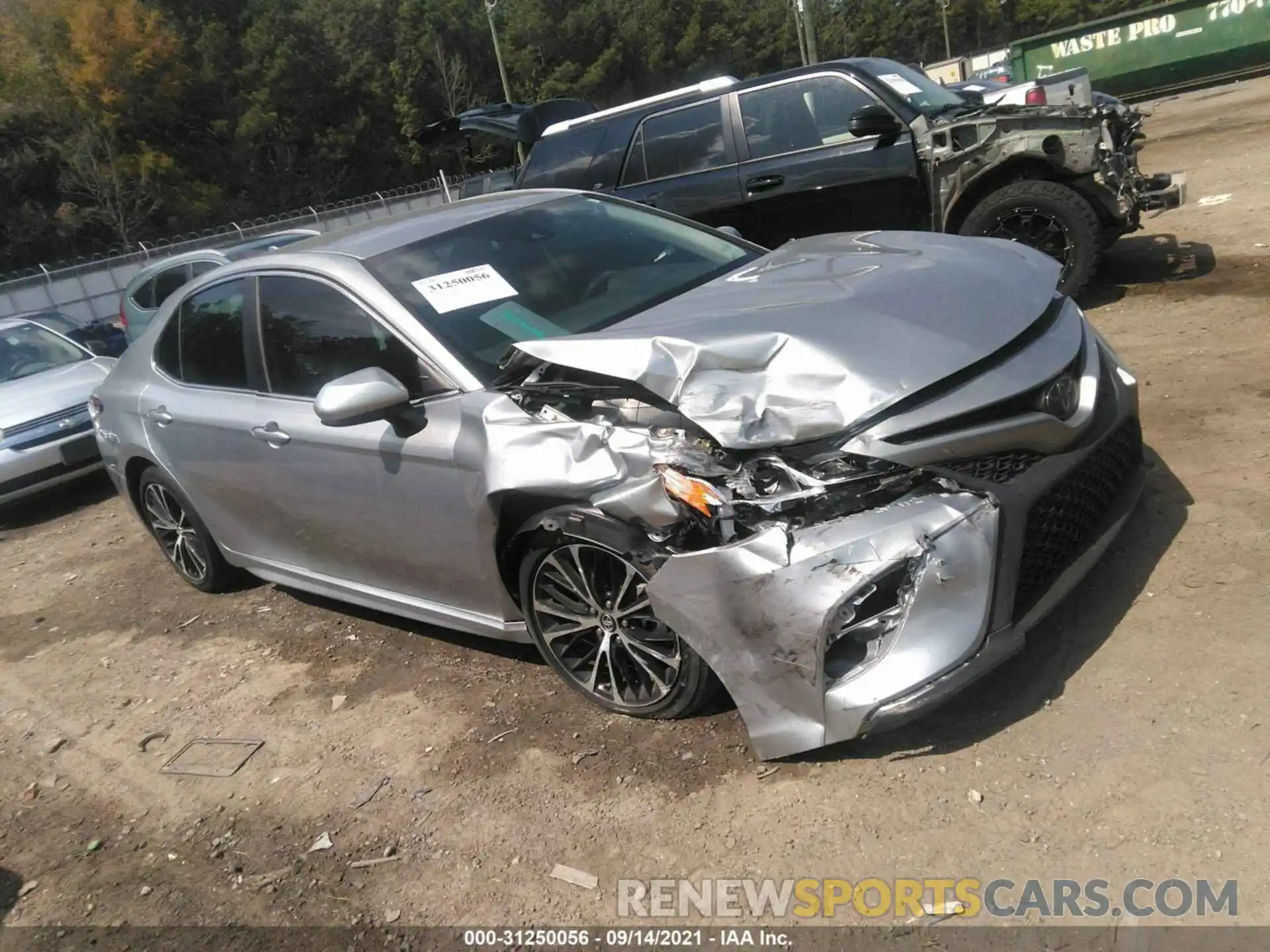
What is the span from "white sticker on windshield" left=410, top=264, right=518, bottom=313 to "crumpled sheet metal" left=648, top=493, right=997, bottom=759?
4.81 ft

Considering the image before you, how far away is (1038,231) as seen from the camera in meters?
6.56

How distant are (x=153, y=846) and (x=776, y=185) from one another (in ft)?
18.8

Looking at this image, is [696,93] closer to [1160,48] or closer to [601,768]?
[601,768]

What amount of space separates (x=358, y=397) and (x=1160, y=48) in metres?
25.8

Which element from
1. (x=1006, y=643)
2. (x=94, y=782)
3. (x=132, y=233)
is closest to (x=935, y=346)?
(x=1006, y=643)

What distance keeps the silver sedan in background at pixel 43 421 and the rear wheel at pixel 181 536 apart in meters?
2.72

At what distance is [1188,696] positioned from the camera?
2814 millimetres

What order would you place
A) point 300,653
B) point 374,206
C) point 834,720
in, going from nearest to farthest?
point 834,720
point 300,653
point 374,206

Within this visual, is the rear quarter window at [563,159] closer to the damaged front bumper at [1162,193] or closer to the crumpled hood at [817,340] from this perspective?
the damaged front bumper at [1162,193]

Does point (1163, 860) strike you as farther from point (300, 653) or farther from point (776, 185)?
point (776, 185)

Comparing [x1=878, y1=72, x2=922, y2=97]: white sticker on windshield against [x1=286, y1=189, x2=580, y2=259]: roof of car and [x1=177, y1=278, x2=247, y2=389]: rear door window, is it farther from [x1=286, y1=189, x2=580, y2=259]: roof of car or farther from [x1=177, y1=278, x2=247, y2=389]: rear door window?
[x1=177, y1=278, x2=247, y2=389]: rear door window

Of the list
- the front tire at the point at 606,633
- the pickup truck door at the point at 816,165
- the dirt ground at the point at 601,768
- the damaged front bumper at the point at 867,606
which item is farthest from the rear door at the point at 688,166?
the damaged front bumper at the point at 867,606

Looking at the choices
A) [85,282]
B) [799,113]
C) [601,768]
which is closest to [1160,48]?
[799,113]

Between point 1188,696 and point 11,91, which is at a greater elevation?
point 11,91
